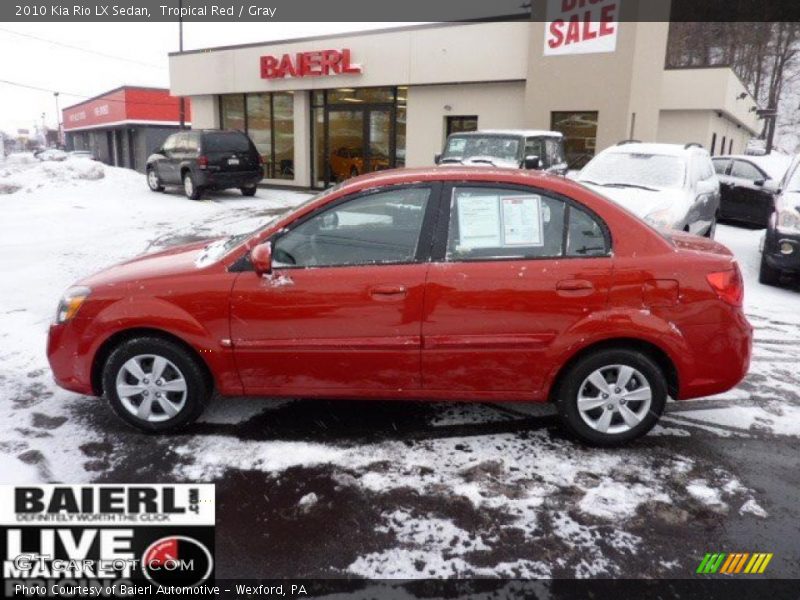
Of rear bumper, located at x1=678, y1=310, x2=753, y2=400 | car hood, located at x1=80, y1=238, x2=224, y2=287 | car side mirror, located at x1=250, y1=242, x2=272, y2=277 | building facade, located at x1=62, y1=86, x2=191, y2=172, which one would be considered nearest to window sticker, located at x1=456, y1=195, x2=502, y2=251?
car side mirror, located at x1=250, y1=242, x2=272, y2=277

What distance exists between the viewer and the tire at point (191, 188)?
16.4 m

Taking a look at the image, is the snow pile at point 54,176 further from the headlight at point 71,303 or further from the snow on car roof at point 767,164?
the snow on car roof at point 767,164

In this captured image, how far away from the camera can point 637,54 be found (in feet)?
49.3

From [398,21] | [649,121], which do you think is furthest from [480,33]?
[649,121]

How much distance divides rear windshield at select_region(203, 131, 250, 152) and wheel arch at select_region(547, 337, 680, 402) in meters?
14.1

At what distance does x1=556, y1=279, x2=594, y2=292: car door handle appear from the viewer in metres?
3.72

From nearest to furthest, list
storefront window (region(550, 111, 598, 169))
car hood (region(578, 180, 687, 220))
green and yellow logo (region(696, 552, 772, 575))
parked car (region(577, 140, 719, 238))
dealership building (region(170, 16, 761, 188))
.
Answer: green and yellow logo (region(696, 552, 772, 575)), car hood (region(578, 180, 687, 220)), parked car (region(577, 140, 719, 238)), dealership building (region(170, 16, 761, 188)), storefront window (region(550, 111, 598, 169))

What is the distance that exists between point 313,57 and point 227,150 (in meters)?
4.94

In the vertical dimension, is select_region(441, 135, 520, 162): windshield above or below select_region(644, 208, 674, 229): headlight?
above

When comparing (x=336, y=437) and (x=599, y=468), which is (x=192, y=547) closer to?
(x=336, y=437)

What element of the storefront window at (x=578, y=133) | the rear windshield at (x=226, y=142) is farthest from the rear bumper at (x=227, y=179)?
the storefront window at (x=578, y=133)

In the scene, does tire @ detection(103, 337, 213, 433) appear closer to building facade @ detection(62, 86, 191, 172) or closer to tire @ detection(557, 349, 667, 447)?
tire @ detection(557, 349, 667, 447)

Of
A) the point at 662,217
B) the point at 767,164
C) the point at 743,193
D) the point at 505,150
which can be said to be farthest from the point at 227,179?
the point at 767,164

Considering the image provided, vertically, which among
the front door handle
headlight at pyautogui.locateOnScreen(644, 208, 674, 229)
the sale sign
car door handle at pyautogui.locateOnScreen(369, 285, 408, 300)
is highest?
the sale sign
